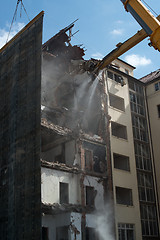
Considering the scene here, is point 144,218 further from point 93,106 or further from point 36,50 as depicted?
point 36,50

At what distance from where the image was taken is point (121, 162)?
31016 millimetres

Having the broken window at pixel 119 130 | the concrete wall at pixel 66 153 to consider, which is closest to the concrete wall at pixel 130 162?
the broken window at pixel 119 130

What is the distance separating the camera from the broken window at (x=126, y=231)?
26.6 metres

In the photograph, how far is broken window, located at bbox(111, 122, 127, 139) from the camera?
3172 cm

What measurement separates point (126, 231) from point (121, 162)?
661 centimetres

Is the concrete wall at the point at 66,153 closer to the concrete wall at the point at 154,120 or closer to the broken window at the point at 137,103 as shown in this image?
the broken window at the point at 137,103

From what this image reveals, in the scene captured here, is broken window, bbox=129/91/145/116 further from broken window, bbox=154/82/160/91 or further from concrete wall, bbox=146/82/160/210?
broken window, bbox=154/82/160/91

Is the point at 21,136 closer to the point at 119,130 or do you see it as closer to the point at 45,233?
the point at 45,233

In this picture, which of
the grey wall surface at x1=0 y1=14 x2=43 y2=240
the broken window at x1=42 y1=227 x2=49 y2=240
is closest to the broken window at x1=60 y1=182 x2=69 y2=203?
the broken window at x1=42 y1=227 x2=49 y2=240

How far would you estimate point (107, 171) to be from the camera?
91.7 ft

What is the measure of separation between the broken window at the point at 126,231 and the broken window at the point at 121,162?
5.32 m

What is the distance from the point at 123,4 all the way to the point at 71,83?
1247cm

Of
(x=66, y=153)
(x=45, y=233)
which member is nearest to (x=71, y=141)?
(x=66, y=153)

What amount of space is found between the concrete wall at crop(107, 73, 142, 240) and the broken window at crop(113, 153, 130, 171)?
39 cm
